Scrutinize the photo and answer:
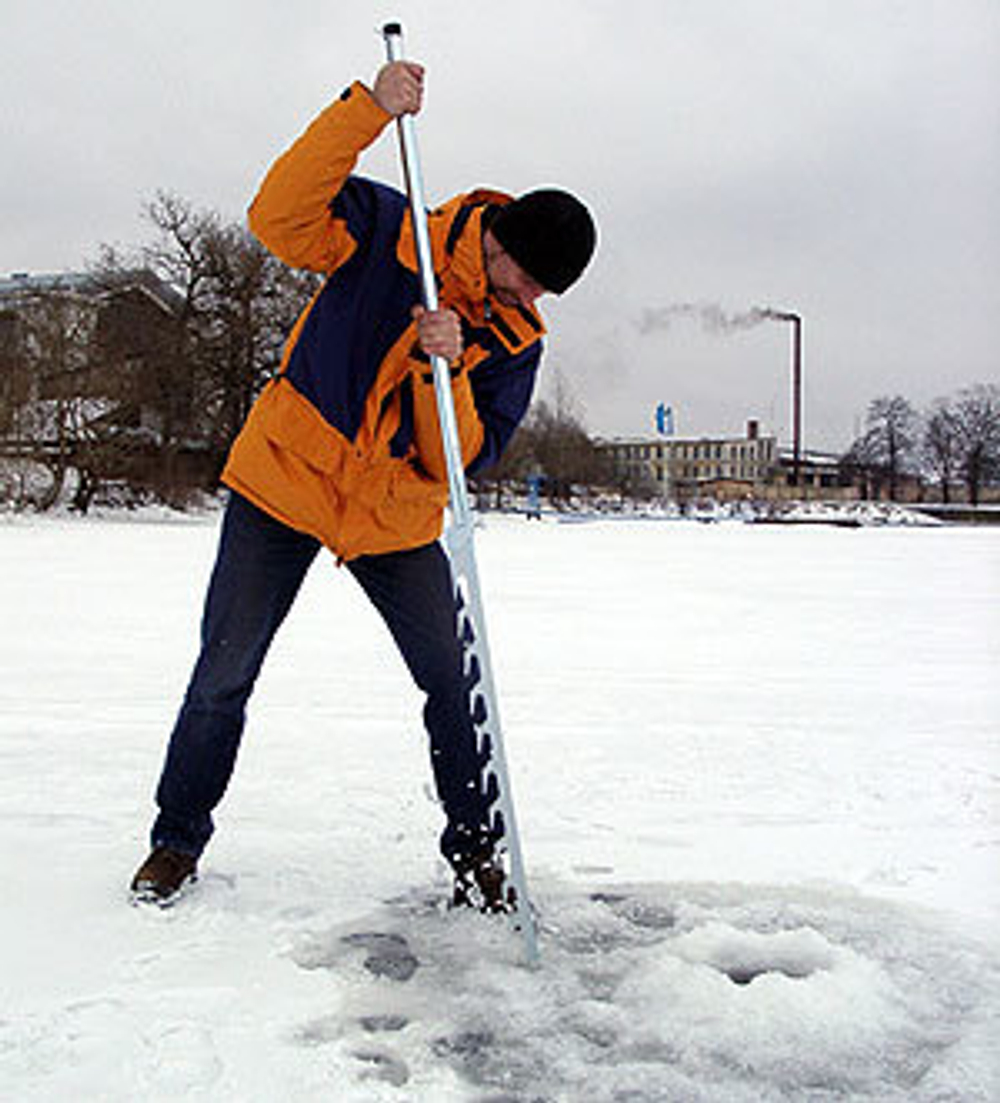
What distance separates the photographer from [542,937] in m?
2.61

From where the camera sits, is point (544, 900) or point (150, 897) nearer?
point (150, 897)

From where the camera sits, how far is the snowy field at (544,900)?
204 centimetres

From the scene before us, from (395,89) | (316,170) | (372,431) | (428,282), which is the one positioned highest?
(395,89)

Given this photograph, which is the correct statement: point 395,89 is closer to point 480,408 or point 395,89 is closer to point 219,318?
point 480,408

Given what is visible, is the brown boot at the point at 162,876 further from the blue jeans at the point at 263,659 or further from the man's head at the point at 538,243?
the man's head at the point at 538,243

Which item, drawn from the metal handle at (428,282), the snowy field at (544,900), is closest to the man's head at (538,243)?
the metal handle at (428,282)

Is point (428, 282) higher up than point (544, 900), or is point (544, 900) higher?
point (428, 282)

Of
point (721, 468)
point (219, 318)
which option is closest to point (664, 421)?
point (219, 318)

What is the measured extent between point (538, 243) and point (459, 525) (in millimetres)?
694

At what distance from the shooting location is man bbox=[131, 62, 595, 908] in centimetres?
253

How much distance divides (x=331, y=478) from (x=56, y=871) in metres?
1.29

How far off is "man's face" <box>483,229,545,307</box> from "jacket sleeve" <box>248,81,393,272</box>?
372 mm

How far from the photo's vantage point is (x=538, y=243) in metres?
2.53

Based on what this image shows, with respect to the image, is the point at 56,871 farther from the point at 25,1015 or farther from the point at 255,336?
the point at 255,336
